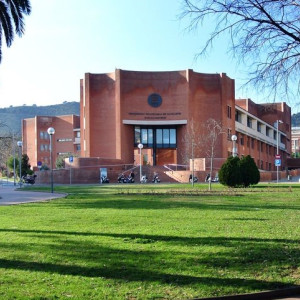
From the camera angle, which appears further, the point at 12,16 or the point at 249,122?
the point at 249,122

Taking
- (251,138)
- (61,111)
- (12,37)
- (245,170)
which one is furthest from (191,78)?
(61,111)

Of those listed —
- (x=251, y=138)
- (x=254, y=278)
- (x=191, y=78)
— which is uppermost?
(x=191, y=78)

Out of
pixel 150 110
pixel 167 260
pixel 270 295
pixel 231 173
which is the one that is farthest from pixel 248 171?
pixel 150 110

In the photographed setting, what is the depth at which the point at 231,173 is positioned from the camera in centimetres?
3266

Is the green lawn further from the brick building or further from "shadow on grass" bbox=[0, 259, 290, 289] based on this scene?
the brick building

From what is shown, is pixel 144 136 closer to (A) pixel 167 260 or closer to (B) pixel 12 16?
(B) pixel 12 16

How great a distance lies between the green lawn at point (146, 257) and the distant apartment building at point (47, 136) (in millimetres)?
101158

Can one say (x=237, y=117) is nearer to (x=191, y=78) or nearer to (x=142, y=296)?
(x=191, y=78)

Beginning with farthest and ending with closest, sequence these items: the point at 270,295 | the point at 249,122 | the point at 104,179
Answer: the point at 249,122, the point at 104,179, the point at 270,295

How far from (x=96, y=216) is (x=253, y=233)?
566 centimetres

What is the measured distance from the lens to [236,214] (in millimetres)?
14641

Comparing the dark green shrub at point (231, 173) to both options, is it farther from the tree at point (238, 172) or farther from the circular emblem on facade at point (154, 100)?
the circular emblem on facade at point (154, 100)

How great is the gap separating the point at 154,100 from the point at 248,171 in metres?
38.2

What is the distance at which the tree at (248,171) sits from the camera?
32656mm
